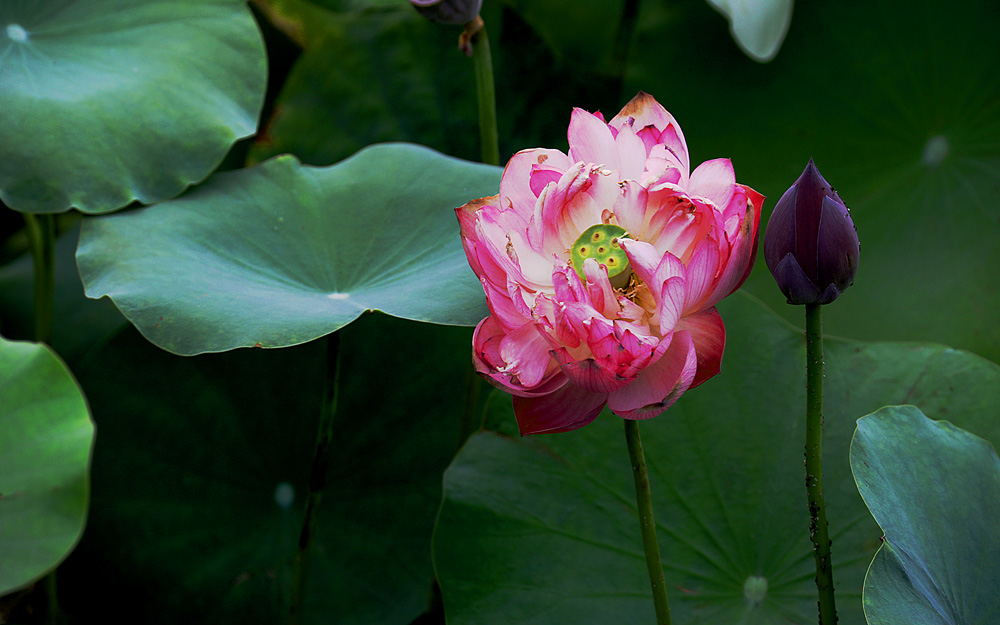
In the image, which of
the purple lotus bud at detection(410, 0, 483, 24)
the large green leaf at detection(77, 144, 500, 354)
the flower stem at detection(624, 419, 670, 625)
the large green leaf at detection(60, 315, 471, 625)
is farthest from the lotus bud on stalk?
the large green leaf at detection(60, 315, 471, 625)

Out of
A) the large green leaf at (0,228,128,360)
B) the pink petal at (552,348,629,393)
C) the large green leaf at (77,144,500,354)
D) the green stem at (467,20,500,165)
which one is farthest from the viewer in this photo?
the large green leaf at (0,228,128,360)

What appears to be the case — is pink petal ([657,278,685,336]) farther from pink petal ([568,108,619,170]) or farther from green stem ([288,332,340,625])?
green stem ([288,332,340,625])

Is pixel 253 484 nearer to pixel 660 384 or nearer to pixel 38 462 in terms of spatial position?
pixel 38 462

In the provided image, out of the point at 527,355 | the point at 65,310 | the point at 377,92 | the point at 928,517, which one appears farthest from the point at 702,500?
the point at 65,310

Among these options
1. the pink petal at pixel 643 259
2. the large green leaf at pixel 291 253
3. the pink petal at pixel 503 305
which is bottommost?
the large green leaf at pixel 291 253

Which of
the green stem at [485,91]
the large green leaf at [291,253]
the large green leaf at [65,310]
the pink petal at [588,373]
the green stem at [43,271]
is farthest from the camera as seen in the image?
the large green leaf at [65,310]

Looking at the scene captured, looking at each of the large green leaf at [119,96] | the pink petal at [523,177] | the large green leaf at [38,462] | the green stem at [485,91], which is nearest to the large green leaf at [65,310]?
the large green leaf at [119,96]

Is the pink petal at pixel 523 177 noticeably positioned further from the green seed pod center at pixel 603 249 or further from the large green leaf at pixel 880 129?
the large green leaf at pixel 880 129
